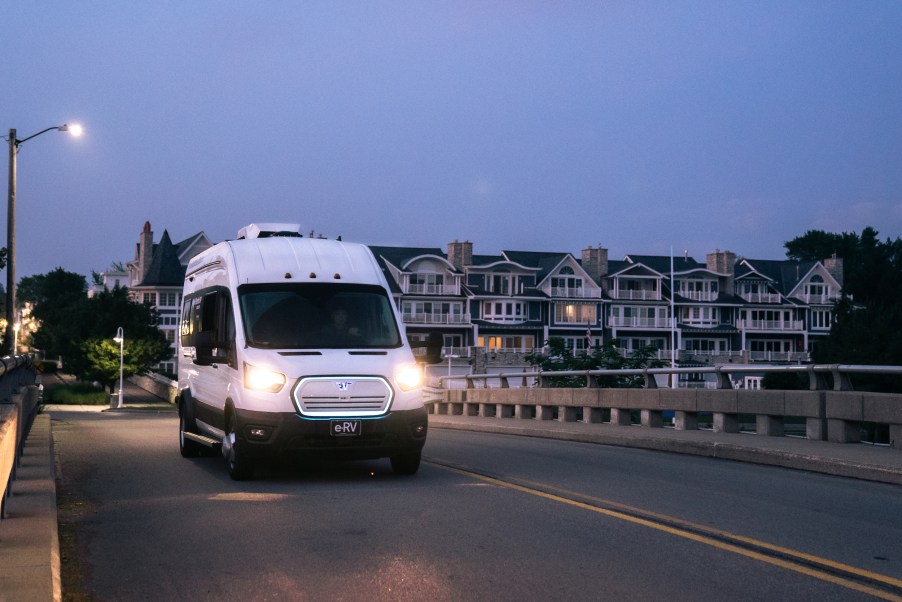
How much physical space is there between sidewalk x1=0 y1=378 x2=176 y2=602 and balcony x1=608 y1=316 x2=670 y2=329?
294ft

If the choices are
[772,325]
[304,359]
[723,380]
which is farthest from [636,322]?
[304,359]

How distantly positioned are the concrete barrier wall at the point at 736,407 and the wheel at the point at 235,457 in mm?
7520

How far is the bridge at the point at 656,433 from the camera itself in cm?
719

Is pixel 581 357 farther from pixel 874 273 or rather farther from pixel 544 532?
pixel 874 273

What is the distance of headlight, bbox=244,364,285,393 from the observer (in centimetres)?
1171

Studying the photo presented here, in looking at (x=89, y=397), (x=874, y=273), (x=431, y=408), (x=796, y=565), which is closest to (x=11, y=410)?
(x=796, y=565)

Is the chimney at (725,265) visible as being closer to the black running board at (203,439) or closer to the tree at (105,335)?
the tree at (105,335)

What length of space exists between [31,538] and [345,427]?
479 cm

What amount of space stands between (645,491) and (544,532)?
→ 2843 millimetres

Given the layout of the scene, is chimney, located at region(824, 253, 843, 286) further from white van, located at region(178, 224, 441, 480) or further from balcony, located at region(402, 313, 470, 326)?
white van, located at region(178, 224, 441, 480)

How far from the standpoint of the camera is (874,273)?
106 m

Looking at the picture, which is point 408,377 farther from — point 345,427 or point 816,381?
point 816,381

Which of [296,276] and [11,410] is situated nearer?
[11,410]

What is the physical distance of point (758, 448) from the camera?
1400 centimetres
